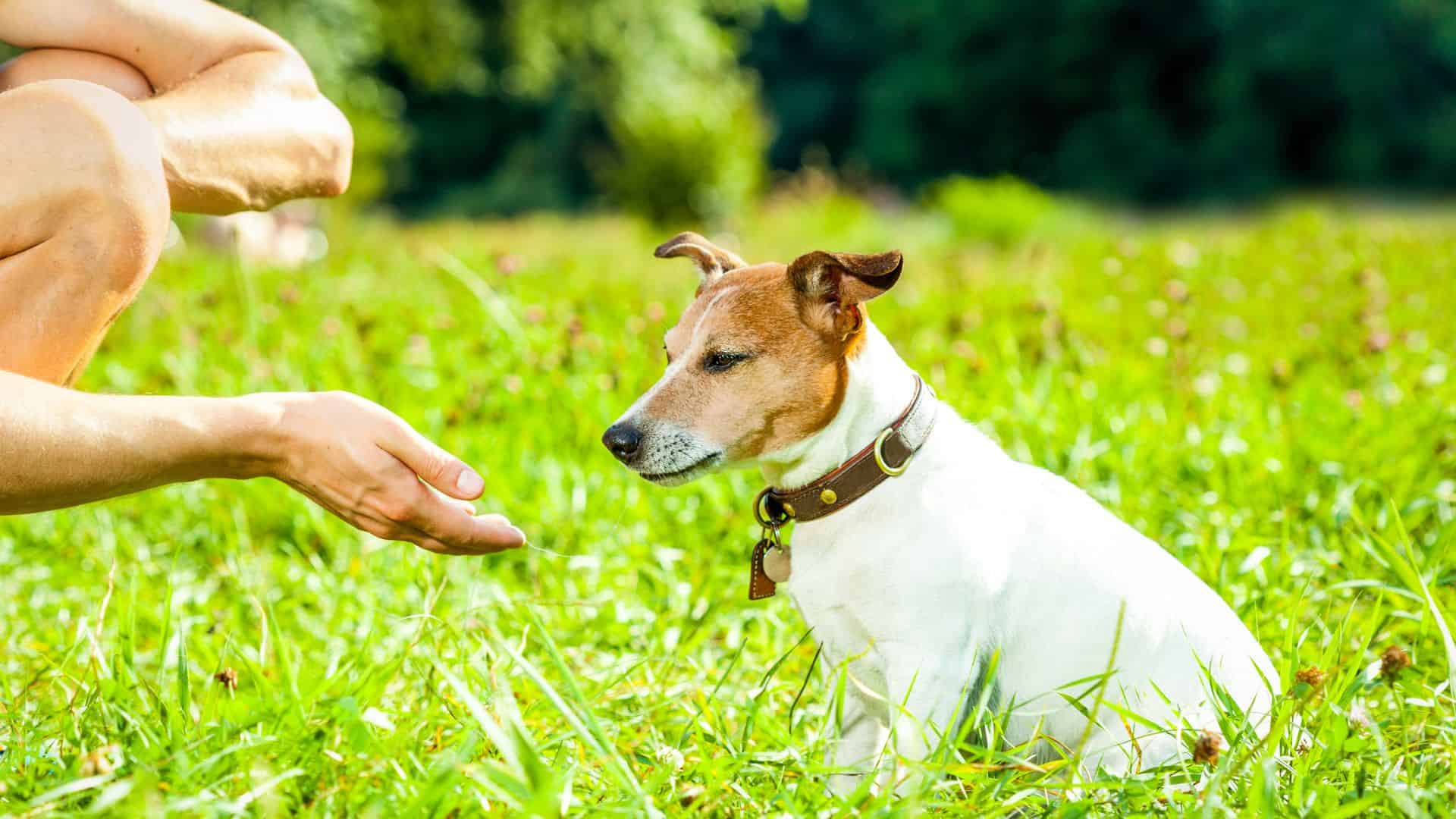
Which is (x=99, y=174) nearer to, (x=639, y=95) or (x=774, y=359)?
(x=774, y=359)

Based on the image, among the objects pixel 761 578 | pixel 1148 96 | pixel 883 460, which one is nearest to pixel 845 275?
pixel 883 460

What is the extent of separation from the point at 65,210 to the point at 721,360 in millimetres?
1164

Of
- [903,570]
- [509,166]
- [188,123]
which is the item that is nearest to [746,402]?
[903,570]

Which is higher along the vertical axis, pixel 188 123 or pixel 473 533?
pixel 188 123

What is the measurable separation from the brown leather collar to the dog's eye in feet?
0.94

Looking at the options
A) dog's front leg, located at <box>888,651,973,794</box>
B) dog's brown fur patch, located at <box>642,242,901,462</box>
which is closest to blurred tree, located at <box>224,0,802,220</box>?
dog's brown fur patch, located at <box>642,242,901,462</box>

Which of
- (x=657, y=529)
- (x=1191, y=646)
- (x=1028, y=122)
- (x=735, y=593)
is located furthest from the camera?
(x=1028, y=122)

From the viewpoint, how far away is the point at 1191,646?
2.12 m

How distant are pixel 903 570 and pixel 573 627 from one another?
112 cm

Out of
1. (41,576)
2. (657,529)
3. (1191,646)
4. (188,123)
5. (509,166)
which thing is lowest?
(509,166)

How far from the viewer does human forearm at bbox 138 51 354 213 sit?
2.10m

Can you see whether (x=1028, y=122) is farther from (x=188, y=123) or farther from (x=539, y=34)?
(x=188, y=123)

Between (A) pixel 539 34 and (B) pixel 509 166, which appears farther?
(B) pixel 509 166

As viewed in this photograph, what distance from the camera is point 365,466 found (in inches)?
72.9
